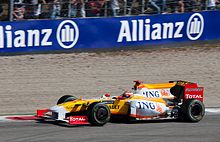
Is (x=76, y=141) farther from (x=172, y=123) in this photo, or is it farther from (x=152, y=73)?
(x=152, y=73)

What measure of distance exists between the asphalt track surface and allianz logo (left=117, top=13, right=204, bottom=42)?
7038mm

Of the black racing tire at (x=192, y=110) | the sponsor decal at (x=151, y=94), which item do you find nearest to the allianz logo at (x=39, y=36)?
the sponsor decal at (x=151, y=94)

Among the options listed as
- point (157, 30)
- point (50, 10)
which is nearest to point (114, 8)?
point (157, 30)

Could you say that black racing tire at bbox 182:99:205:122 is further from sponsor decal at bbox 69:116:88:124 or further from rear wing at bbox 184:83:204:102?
sponsor decal at bbox 69:116:88:124

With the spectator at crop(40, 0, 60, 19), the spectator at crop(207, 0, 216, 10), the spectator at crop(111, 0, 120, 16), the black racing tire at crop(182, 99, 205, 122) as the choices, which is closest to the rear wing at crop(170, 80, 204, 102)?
the black racing tire at crop(182, 99, 205, 122)

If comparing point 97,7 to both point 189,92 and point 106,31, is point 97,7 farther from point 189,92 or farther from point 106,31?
point 189,92

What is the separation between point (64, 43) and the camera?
18.6m

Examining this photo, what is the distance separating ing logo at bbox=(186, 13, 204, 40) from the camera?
66.1 ft

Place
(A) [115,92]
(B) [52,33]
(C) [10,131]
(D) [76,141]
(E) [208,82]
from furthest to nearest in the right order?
(B) [52,33] → (E) [208,82] → (A) [115,92] → (C) [10,131] → (D) [76,141]

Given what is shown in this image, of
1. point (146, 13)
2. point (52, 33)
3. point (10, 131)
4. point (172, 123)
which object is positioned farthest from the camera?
point (146, 13)

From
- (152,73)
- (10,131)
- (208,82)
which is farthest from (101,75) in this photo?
(10,131)

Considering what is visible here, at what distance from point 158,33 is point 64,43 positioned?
2955mm

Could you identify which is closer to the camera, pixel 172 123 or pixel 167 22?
pixel 172 123

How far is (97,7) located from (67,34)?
132 centimetres
